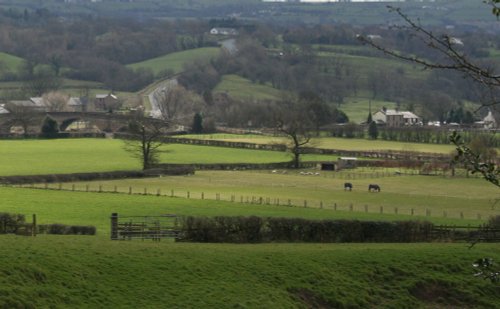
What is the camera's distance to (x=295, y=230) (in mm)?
41812

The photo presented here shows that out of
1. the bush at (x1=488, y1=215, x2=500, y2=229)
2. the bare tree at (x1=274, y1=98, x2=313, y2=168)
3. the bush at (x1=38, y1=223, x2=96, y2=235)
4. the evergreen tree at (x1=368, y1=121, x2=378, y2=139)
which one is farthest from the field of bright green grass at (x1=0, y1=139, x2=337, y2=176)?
the bush at (x1=488, y1=215, x2=500, y2=229)

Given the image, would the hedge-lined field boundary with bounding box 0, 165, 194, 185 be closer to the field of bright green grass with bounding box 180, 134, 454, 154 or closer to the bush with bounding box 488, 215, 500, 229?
the field of bright green grass with bounding box 180, 134, 454, 154

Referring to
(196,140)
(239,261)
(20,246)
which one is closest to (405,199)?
(239,261)

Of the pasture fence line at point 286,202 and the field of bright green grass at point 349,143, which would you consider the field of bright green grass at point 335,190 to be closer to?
the pasture fence line at point 286,202

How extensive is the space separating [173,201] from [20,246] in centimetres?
2408

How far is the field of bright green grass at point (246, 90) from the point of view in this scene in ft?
577

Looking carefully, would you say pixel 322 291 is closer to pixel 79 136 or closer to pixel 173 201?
pixel 173 201

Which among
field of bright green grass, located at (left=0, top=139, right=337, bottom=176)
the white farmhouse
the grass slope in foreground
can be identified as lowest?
the grass slope in foreground

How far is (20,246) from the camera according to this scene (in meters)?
32.9

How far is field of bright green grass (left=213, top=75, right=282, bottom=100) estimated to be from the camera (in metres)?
176

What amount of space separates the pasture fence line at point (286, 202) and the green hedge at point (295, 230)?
794cm

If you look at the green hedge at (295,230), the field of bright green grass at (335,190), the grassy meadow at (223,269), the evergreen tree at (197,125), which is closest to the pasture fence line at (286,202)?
the field of bright green grass at (335,190)

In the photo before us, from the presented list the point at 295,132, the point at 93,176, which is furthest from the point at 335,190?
the point at 295,132

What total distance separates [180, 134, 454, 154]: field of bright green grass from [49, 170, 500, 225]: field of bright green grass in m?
22.7
